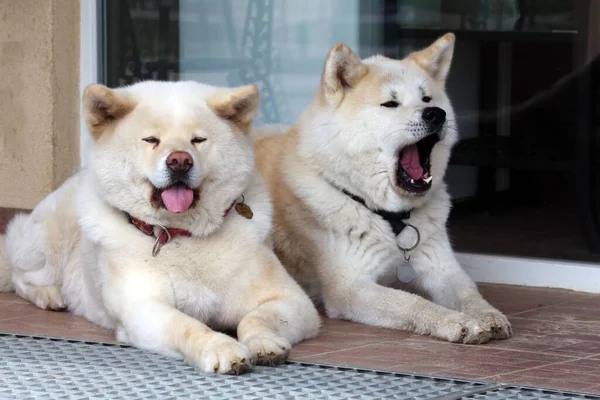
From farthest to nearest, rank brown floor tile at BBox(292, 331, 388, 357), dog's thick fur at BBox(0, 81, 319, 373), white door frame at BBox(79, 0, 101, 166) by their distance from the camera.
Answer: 1. white door frame at BBox(79, 0, 101, 166)
2. brown floor tile at BBox(292, 331, 388, 357)
3. dog's thick fur at BBox(0, 81, 319, 373)

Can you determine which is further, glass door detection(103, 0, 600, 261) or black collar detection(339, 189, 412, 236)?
glass door detection(103, 0, 600, 261)

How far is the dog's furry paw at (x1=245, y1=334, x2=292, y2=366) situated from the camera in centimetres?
401

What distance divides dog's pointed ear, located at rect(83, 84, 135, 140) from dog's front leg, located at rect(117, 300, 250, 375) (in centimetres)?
70

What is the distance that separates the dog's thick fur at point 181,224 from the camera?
4.25 meters

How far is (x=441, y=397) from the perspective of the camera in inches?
145

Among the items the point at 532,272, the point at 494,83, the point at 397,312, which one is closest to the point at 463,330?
the point at 397,312

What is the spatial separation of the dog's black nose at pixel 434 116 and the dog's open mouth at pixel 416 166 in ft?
0.42

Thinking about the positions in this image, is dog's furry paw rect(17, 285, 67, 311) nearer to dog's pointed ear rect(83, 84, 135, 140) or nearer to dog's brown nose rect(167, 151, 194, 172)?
dog's pointed ear rect(83, 84, 135, 140)

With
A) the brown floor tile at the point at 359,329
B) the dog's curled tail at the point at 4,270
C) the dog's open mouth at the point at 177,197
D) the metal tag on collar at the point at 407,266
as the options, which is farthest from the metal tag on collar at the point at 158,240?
the dog's curled tail at the point at 4,270

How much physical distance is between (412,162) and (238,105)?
1.00 m

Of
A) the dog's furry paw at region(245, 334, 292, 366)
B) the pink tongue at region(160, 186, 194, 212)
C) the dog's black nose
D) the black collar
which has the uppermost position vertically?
the dog's black nose

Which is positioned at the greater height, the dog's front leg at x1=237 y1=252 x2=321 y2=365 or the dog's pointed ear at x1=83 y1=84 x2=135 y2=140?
the dog's pointed ear at x1=83 y1=84 x2=135 y2=140

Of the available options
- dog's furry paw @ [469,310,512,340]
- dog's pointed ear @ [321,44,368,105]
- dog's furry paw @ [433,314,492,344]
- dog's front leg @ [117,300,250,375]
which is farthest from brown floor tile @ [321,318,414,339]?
dog's pointed ear @ [321,44,368,105]

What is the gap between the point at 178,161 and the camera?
414 cm
